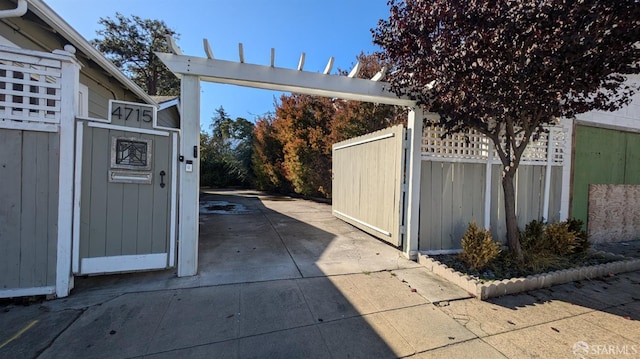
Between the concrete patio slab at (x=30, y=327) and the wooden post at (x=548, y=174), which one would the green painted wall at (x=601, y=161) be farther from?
the concrete patio slab at (x=30, y=327)

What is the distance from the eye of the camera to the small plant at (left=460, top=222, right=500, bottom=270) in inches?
→ 144

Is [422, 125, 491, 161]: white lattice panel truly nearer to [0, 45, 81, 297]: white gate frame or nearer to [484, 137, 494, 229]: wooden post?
[484, 137, 494, 229]: wooden post

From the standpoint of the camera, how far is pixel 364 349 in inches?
82.0

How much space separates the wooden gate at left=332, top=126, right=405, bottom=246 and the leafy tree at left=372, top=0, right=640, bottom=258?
1198 mm

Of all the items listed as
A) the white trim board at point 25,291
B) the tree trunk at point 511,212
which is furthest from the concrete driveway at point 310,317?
the tree trunk at point 511,212

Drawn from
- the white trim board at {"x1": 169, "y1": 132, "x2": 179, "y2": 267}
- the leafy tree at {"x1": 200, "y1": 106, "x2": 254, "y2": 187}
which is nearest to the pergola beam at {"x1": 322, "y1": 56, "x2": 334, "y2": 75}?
the white trim board at {"x1": 169, "y1": 132, "x2": 179, "y2": 267}

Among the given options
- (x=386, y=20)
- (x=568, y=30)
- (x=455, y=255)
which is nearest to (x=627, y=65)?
(x=568, y=30)

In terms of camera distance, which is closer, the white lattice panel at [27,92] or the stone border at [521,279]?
the white lattice panel at [27,92]

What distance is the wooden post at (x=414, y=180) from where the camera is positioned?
425 centimetres

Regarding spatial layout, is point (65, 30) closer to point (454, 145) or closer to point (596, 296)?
point (454, 145)

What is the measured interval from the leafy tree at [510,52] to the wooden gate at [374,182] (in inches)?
47.2

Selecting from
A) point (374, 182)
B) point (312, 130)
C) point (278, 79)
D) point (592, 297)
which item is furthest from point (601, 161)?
point (312, 130)

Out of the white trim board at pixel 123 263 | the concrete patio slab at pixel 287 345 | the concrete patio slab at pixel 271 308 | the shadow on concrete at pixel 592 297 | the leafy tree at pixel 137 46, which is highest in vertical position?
the leafy tree at pixel 137 46

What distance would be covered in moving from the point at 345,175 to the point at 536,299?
4565 mm
